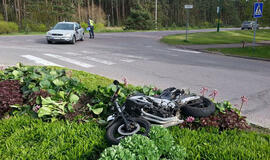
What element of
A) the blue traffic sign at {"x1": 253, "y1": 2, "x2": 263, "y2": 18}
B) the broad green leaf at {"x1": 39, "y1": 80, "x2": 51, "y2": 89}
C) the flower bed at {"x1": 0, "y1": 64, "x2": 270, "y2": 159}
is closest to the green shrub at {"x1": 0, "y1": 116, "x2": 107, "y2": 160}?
the flower bed at {"x1": 0, "y1": 64, "x2": 270, "y2": 159}

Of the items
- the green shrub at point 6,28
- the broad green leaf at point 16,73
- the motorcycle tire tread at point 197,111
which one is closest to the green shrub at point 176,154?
the motorcycle tire tread at point 197,111

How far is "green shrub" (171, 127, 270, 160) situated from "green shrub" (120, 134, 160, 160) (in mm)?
665

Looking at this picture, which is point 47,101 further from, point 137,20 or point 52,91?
point 137,20

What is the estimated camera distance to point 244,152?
2717mm

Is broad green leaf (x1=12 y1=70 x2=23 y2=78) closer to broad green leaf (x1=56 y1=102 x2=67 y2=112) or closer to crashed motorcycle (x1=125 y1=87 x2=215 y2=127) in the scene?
broad green leaf (x1=56 y1=102 x2=67 y2=112)

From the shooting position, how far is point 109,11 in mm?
79938

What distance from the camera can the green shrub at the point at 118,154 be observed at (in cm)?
208

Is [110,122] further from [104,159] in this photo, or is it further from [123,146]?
[104,159]

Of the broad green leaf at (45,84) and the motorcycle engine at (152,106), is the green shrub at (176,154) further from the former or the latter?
the broad green leaf at (45,84)

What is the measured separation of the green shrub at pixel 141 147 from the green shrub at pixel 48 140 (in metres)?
0.71

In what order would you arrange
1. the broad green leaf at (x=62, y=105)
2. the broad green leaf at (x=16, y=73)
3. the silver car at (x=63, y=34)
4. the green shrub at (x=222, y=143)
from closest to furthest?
1. the green shrub at (x=222, y=143)
2. the broad green leaf at (x=62, y=105)
3. the broad green leaf at (x=16, y=73)
4. the silver car at (x=63, y=34)

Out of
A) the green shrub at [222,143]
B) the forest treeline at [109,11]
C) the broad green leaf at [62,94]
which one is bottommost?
the green shrub at [222,143]

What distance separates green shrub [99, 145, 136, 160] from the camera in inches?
82.0

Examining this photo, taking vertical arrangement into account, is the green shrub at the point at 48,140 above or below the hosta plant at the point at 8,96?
below
